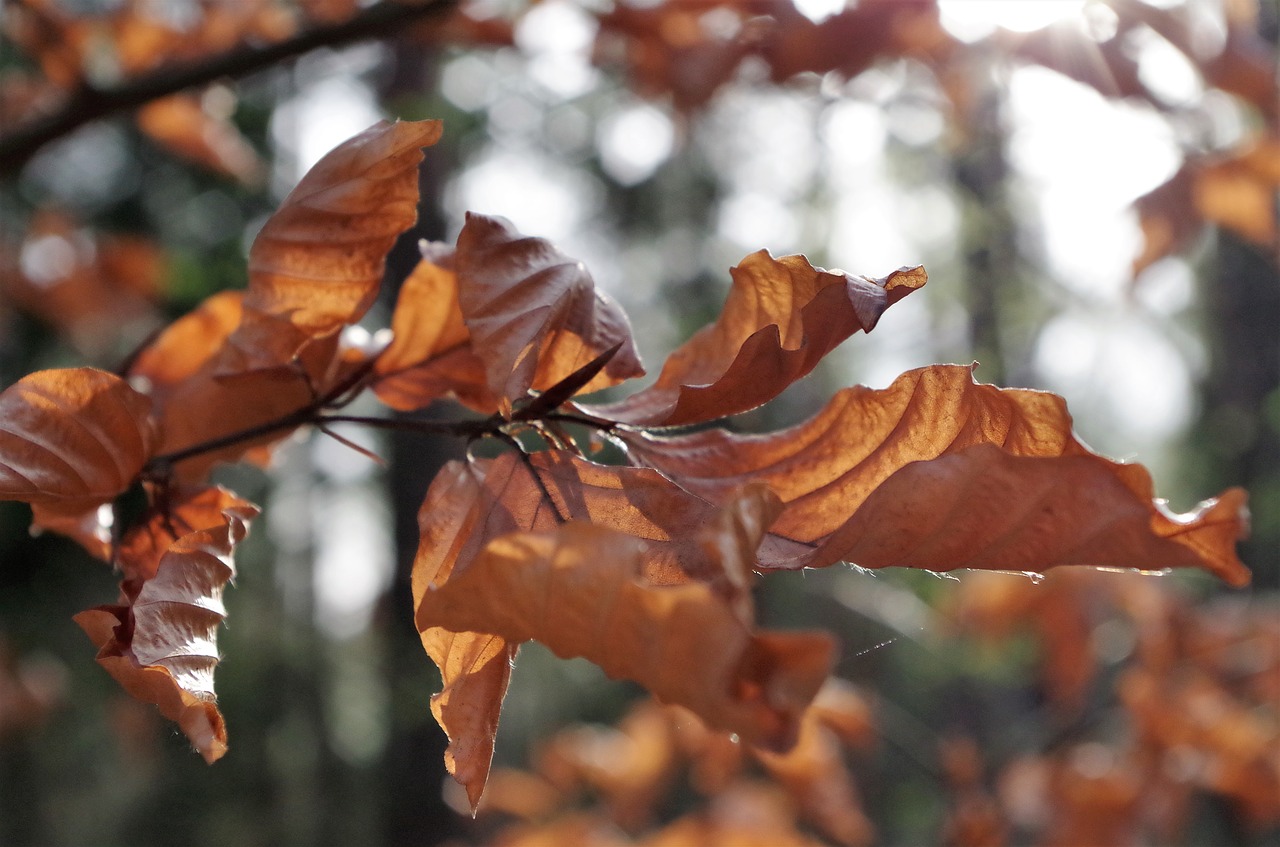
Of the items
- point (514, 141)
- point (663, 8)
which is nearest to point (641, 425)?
point (663, 8)

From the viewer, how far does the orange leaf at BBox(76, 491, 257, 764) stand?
0.34 metres

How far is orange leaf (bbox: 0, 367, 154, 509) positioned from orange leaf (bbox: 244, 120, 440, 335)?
0.08 m

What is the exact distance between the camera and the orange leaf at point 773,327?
363 millimetres

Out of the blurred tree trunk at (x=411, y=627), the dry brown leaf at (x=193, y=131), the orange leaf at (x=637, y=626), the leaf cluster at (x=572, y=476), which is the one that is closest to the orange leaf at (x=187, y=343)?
the leaf cluster at (x=572, y=476)

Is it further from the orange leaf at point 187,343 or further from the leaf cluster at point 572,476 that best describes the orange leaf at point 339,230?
the orange leaf at point 187,343

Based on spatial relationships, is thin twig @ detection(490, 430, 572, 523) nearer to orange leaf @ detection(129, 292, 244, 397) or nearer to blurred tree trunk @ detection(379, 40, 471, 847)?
orange leaf @ detection(129, 292, 244, 397)

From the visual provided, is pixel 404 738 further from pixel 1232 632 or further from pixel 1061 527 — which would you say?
pixel 1061 527

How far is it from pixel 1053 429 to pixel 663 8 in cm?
115

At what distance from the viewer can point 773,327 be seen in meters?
0.36

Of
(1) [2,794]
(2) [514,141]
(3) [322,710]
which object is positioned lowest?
(3) [322,710]

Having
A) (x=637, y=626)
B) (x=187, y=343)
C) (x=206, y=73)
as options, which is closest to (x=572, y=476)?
(x=637, y=626)

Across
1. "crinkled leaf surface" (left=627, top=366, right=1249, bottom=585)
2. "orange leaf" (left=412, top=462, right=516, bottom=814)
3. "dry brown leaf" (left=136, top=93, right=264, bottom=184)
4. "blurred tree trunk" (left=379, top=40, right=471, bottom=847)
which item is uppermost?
"crinkled leaf surface" (left=627, top=366, right=1249, bottom=585)

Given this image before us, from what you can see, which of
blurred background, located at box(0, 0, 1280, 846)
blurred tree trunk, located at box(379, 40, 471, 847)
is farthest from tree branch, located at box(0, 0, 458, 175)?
blurred tree trunk, located at box(379, 40, 471, 847)

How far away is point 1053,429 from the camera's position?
36 centimetres
